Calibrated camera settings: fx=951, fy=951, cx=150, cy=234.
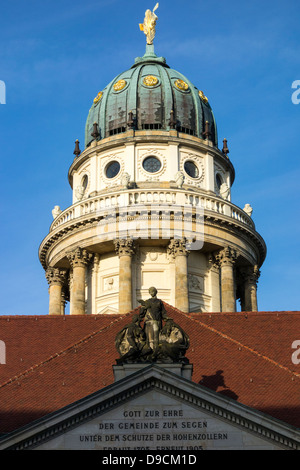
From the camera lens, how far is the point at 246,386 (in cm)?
3050

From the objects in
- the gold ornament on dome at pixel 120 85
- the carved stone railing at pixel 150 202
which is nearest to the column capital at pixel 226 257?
the carved stone railing at pixel 150 202

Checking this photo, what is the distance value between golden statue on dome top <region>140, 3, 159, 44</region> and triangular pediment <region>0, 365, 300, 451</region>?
36.5 m

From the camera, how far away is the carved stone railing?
47625mm

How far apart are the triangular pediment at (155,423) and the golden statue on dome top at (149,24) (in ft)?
120

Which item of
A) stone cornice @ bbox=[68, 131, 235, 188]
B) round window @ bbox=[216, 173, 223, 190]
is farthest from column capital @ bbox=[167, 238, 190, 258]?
round window @ bbox=[216, 173, 223, 190]

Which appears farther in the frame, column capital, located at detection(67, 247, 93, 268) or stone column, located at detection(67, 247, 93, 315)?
column capital, located at detection(67, 247, 93, 268)

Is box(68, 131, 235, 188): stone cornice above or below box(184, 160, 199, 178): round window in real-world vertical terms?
above

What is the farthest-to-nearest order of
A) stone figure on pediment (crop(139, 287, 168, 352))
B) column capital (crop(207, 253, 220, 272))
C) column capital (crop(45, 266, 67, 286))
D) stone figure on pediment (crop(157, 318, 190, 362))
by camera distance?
column capital (crop(45, 266, 67, 286))
column capital (crop(207, 253, 220, 272))
stone figure on pediment (crop(139, 287, 168, 352))
stone figure on pediment (crop(157, 318, 190, 362))

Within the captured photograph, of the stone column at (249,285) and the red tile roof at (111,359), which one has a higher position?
the stone column at (249,285)

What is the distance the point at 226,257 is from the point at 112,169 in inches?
321

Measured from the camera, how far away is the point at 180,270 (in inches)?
1847

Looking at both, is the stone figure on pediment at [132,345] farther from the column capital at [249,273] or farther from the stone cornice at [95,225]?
the column capital at [249,273]

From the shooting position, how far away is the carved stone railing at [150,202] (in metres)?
47.6

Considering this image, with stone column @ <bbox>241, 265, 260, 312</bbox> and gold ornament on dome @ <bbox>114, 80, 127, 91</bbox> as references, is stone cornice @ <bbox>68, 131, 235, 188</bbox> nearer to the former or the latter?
gold ornament on dome @ <bbox>114, 80, 127, 91</bbox>
